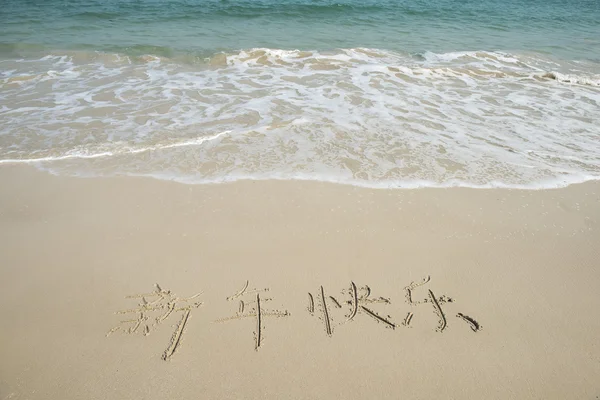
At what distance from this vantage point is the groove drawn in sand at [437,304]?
2475 millimetres

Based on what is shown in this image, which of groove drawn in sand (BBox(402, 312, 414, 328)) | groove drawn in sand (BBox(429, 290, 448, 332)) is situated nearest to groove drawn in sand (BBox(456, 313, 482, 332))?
groove drawn in sand (BBox(429, 290, 448, 332))

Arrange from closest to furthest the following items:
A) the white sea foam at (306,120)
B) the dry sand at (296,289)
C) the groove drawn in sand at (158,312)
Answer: the dry sand at (296,289) → the groove drawn in sand at (158,312) → the white sea foam at (306,120)

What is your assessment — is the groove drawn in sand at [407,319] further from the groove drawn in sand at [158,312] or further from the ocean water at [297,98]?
the ocean water at [297,98]

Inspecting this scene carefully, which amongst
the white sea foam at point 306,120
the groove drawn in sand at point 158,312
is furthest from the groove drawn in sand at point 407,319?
the white sea foam at point 306,120

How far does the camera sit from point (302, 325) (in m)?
2.45

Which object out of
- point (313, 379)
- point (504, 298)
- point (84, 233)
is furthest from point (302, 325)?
point (84, 233)

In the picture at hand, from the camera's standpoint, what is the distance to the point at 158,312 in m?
2.52

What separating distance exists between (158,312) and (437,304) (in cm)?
186

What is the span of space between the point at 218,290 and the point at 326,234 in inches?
39.5

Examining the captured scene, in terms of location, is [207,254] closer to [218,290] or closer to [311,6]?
[218,290]

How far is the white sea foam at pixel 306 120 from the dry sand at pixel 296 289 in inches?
14.9

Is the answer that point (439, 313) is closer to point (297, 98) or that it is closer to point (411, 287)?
point (411, 287)

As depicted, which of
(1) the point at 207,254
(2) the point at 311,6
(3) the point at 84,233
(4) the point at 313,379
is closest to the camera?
(4) the point at 313,379

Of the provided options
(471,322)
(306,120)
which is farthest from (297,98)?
(471,322)
